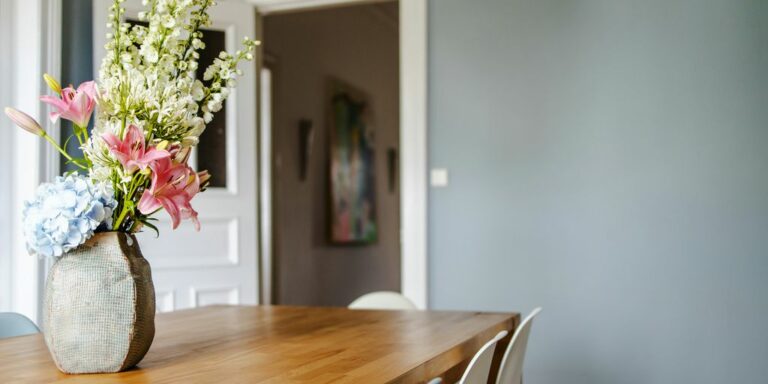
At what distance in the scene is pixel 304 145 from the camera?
217 inches

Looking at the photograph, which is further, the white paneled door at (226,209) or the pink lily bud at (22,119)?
the white paneled door at (226,209)

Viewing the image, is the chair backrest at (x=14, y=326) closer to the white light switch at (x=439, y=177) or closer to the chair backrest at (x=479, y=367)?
the chair backrest at (x=479, y=367)

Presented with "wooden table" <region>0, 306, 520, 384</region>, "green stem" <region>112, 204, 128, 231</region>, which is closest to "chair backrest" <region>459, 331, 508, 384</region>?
"wooden table" <region>0, 306, 520, 384</region>

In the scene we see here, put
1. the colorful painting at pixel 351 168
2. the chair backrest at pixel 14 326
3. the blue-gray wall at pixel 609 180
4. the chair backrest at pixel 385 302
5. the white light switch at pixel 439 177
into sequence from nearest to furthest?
the chair backrest at pixel 14 326
the chair backrest at pixel 385 302
the blue-gray wall at pixel 609 180
the white light switch at pixel 439 177
the colorful painting at pixel 351 168

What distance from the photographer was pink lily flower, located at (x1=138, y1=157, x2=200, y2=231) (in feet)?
4.85

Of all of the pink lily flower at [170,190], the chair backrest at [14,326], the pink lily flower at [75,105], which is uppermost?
the pink lily flower at [75,105]

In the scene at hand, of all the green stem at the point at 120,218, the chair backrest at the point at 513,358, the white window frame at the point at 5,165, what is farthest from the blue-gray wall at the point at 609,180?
the green stem at the point at 120,218

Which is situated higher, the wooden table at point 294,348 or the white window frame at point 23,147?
the white window frame at point 23,147

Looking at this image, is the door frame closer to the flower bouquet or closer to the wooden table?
the wooden table

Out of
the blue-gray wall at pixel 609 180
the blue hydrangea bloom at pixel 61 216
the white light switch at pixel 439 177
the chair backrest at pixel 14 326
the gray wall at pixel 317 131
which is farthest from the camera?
the gray wall at pixel 317 131

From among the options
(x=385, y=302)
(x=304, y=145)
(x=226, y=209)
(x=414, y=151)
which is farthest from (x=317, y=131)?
(x=385, y=302)

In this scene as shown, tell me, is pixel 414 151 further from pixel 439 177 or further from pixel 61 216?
pixel 61 216

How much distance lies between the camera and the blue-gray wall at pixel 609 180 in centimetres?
331

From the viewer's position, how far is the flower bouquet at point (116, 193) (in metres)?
1.45
